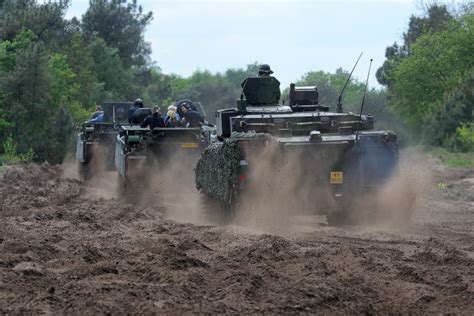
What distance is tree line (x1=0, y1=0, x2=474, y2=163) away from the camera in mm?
46969

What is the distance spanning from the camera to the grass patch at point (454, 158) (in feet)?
130

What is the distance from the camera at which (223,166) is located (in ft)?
54.3

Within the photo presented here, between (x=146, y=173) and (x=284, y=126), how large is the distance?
535 cm

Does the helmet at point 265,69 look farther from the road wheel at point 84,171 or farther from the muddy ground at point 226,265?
the road wheel at point 84,171

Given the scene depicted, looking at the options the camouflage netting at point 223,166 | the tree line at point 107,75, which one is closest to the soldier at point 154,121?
the camouflage netting at point 223,166

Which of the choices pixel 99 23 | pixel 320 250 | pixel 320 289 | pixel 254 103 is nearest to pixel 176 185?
pixel 254 103

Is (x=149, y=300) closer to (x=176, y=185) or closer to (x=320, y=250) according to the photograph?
(x=320, y=250)

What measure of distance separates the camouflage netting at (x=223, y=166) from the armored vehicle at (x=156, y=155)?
10.6 ft

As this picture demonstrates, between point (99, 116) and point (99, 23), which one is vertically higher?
point (99, 23)

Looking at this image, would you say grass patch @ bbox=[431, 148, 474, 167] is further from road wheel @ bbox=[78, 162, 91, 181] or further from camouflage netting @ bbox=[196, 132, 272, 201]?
camouflage netting @ bbox=[196, 132, 272, 201]

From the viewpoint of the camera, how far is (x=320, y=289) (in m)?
9.03

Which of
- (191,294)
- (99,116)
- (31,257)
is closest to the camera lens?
(191,294)

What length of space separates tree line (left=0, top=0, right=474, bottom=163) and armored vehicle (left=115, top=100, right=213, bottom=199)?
21.5m

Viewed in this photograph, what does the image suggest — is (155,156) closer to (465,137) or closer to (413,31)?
(465,137)
